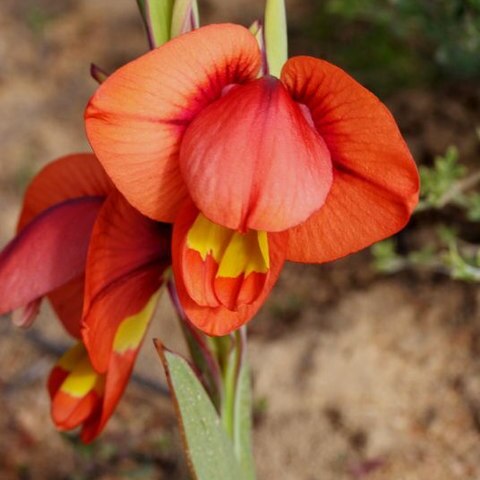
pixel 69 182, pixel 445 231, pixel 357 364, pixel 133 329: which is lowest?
pixel 357 364

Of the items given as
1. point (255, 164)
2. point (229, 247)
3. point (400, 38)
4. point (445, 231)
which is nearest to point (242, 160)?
point (255, 164)

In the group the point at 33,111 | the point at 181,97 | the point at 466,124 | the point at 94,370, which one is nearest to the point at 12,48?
the point at 33,111

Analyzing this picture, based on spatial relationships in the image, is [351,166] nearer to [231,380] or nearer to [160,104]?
[160,104]

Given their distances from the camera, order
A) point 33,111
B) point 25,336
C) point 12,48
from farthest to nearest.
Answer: point 12,48 → point 33,111 → point 25,336

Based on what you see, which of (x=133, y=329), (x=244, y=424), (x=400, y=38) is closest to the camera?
(x=133, y=329)

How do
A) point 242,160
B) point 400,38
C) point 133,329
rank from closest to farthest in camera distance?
point 242,160
point 133,329
point 400,38

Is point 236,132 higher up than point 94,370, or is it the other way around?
point 236,132

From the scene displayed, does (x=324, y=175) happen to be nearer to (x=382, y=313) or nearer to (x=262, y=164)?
(x=262, y=164)
